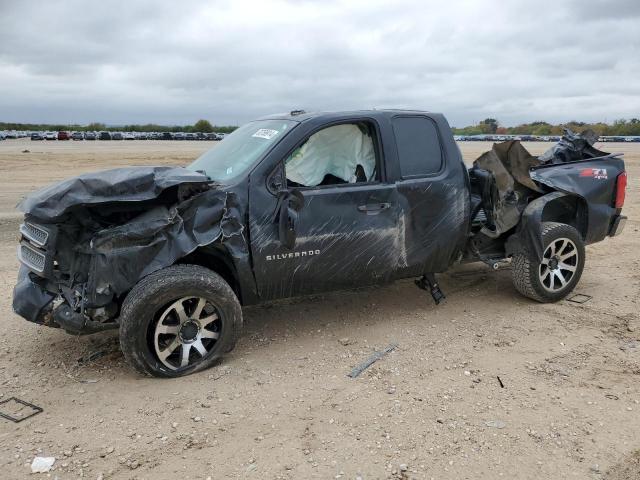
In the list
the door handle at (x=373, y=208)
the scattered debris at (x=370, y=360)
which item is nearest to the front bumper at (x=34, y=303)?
the scattered debris at (x=370, y=360)

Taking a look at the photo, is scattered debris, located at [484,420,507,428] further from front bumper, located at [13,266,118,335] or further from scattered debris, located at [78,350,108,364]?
scattered debris, located at [78,350,108,364]

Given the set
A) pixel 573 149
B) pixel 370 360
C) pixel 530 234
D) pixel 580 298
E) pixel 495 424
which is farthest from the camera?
pixel 573 149

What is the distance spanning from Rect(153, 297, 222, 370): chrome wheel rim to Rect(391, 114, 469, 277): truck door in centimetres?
179

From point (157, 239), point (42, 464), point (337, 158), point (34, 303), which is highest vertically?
point (337, 158)

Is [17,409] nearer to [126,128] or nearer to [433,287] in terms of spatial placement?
[433,287]

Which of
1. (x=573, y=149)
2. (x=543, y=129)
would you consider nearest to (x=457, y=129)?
(x=543, y=129)

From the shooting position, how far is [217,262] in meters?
4.49

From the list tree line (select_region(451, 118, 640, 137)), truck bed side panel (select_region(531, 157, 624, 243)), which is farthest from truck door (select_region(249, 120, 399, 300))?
tree line (select_region(451, 118, 640, 137))

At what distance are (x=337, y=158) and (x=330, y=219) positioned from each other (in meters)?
0.71

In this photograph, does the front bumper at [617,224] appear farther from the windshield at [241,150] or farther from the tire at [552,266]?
the windshield at [241,150]

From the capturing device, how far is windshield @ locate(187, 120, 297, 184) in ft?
15.0

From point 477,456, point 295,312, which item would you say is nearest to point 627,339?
point 477,456

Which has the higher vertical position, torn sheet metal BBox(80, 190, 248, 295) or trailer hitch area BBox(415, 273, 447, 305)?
torn sheet metal BBox(80, 190, 248, 295)

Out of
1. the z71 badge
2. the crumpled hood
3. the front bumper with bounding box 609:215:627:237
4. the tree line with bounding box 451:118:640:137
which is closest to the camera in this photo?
the crumpled hood
